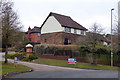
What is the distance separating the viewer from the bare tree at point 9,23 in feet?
67.9

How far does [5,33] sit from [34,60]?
12857 mm

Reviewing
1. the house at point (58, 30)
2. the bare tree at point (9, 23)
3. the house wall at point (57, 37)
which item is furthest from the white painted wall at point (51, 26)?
the bare tree at point (9, 23)

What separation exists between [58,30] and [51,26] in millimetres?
2981

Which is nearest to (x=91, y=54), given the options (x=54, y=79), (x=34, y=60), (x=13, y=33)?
(x=34, y=60)

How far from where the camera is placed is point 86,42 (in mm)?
28844

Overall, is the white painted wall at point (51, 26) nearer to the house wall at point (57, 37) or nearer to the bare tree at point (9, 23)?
the house wall at point (57, 37)

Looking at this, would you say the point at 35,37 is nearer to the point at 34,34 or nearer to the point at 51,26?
the point at 34,34

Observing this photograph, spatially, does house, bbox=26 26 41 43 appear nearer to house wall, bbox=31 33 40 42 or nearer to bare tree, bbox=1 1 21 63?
house wall, bbox=31 33 40 42

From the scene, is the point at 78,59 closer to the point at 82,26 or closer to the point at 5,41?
the point at 5,41

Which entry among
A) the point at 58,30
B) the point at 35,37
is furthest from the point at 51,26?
the point at 35,37

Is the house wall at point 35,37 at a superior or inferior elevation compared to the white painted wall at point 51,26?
inferior

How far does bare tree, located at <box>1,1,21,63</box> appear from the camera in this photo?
20703 mm

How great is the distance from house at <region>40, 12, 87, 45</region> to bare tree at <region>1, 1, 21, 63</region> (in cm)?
2340

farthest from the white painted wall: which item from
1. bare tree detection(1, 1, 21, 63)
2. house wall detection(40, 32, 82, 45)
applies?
bare tree detection(1, 1, 21, 63)
